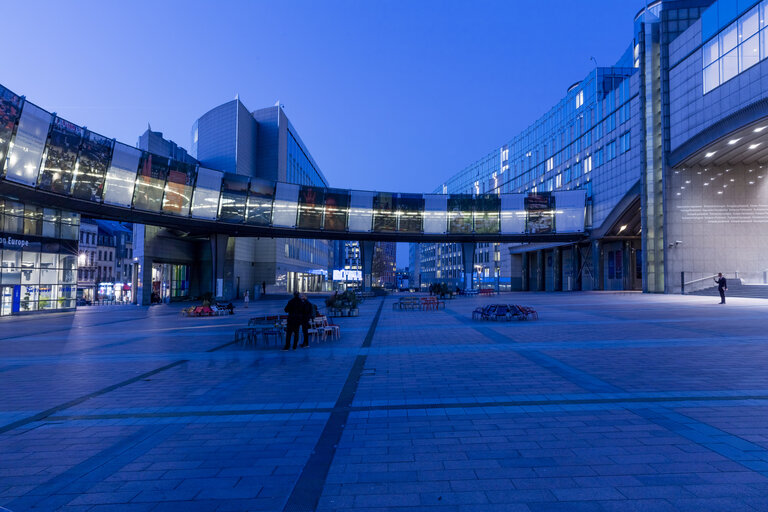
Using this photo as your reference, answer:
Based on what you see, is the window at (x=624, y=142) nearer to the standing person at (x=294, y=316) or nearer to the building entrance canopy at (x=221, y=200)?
the building entrance canopy at (x=221, y=200)

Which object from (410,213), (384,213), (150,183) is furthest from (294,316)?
(410,213)

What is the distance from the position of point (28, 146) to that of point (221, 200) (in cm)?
1568

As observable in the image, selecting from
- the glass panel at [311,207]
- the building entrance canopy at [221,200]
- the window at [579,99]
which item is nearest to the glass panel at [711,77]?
the building entrance canopy at [221,200]

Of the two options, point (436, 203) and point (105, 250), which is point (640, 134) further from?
point (105, 250)

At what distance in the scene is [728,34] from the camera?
1209 inches

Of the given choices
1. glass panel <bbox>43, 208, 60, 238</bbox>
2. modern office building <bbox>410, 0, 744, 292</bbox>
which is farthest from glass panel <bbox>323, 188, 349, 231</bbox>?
glass panel <bbox>43, 208, 60, 238</bbox>

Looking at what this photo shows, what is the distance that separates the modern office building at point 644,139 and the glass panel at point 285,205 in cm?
2631

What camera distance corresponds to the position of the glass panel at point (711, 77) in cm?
3175

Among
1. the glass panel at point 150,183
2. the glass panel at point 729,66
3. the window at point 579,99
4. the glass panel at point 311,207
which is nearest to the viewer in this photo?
the glass panel at point 729,66

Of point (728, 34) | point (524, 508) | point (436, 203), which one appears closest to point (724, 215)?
point (728, 34)

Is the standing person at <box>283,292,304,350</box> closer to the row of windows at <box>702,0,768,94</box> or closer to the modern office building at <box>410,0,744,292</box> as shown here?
the modern office building at <box>410,0,744,292</box>

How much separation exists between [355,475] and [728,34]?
131 ft

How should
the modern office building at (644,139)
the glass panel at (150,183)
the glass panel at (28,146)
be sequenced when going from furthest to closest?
the modern office building at (644,139), the glass panel at (150,183), the glass panel at (28,146)

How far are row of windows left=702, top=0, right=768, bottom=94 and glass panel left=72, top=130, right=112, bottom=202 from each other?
41.4 m
